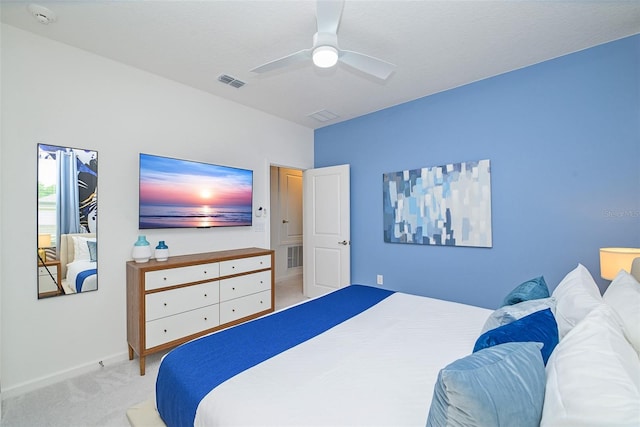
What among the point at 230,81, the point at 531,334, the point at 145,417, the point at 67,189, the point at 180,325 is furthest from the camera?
the point at 230,81

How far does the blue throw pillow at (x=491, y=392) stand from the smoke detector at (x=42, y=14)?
3098mm

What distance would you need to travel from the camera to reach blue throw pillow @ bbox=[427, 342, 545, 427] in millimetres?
695

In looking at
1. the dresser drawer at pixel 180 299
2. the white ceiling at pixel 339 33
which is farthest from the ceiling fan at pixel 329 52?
the dresser drawer at pixel 180 299

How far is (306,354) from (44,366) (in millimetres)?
2272

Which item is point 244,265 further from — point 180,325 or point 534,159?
point 534,159

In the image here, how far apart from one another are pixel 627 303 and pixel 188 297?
2885 millimetres

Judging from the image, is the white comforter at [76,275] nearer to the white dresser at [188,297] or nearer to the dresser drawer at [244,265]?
the white dresser at [188,297]

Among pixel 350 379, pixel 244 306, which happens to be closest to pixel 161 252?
pixel 244 306

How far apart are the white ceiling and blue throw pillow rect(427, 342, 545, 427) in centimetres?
211

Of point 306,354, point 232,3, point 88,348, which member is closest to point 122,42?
point 232,3

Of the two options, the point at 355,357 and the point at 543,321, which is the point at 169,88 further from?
the point at 543,321

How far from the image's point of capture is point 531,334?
1003 mm

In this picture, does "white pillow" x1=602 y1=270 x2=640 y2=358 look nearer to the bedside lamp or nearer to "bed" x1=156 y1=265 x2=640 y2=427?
"bed" x1=156 y1=265 x2=640 y2=427

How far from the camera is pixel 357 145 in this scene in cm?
399
